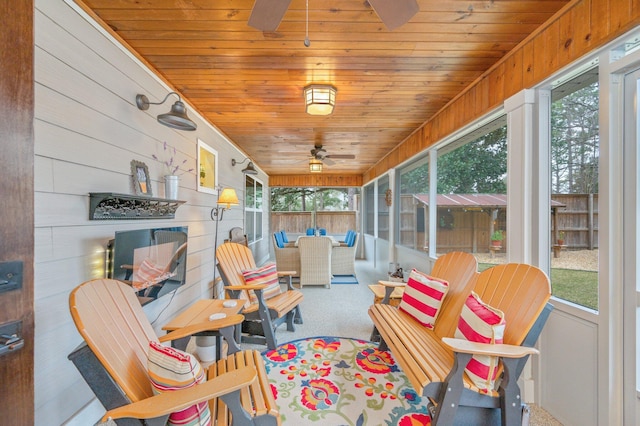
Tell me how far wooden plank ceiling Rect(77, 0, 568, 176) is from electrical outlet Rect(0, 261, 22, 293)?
1570 millimetres

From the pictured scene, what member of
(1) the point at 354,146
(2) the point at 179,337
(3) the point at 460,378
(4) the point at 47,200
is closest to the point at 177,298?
(2) the point at 179,337

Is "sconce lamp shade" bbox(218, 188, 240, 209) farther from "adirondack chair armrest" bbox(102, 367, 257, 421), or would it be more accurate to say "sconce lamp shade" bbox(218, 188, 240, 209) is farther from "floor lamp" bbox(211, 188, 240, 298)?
"adirondack chair armrest" bbox(102, 367, 257, 421)

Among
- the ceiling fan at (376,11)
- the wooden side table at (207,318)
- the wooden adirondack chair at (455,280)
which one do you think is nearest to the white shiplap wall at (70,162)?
the wooden side table at (207,318)

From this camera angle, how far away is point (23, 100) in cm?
96

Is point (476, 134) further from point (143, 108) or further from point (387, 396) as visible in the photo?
point (143, 108)

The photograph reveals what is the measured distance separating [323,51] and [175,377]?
222cm

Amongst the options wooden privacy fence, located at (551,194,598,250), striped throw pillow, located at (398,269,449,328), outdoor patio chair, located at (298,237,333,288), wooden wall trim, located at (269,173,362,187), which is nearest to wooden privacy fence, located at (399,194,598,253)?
wooden privacy fence, located at (551,194,598,250)

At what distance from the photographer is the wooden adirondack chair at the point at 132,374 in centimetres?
108

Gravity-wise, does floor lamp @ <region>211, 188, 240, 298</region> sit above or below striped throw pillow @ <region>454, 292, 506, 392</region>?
above

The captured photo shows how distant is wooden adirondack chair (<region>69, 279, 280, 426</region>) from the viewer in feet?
3.56

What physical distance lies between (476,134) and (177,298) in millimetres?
3396

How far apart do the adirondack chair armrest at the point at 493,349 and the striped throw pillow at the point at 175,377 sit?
3.92 feet

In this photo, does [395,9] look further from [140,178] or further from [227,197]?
[227,197]

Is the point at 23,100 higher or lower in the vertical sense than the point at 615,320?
higher
